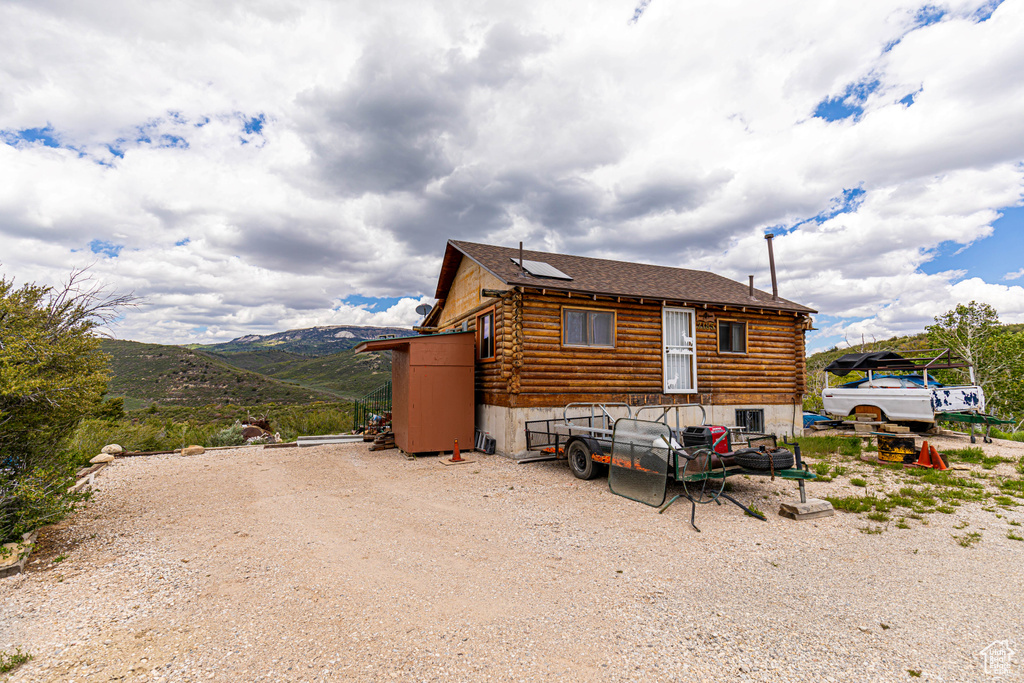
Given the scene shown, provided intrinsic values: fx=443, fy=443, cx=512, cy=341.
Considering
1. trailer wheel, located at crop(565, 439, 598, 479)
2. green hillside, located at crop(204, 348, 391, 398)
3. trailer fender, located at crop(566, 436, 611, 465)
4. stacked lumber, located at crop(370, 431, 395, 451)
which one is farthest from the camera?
green hillside, located at crop(204, 348, 391, 398)

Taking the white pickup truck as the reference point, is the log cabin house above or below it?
above

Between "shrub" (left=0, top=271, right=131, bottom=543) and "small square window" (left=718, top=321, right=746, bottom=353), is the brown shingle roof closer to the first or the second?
"small square window" (left=718, top=321, right=746, bottom=353)

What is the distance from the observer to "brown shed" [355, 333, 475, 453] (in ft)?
39.2

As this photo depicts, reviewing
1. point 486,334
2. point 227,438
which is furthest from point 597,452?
point 227,438

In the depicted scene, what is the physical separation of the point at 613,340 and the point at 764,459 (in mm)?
6201

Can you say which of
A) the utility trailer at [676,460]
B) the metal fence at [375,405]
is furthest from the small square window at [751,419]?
the metal fence at [375,405]

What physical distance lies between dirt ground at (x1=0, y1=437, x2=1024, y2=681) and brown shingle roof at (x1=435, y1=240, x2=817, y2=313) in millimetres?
6654

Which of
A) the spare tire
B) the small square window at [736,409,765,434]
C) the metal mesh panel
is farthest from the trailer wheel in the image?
the small square window at [736,409,765,434]

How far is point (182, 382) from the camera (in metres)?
49.4

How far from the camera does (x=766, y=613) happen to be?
411 cm

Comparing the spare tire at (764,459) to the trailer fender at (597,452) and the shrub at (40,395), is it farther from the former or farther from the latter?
the shrub at (40,395)

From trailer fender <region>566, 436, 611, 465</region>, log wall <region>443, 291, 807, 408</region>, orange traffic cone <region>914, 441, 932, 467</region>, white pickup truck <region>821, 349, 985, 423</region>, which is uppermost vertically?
log wall <region>443, 291, 807, 408</region>

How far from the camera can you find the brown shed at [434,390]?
471 inches

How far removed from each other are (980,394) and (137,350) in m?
80.7
